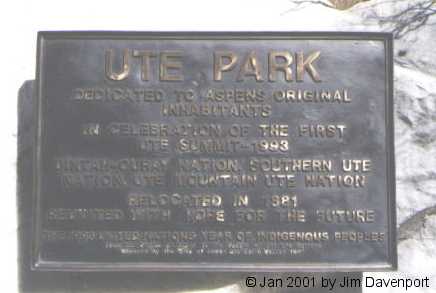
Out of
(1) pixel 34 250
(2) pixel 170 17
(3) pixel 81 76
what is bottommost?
(1) pixel 34 250

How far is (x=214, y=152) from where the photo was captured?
4.11 m

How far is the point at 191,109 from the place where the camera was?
4129mm

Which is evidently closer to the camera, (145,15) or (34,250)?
(34,250)

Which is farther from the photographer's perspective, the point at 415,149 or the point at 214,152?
the point at 415,149

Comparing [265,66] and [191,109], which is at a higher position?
[265,66]

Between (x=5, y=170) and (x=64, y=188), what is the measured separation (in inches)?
19.3

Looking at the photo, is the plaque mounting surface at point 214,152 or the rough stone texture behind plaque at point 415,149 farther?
the rough stone texture behind plaque at point 415,149

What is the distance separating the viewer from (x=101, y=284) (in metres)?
4.24

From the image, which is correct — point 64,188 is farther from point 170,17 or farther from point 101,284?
point 170,17

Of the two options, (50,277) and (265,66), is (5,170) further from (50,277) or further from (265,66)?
(265,66)

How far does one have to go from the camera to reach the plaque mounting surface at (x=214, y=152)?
13.3 feet

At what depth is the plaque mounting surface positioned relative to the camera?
4.04m

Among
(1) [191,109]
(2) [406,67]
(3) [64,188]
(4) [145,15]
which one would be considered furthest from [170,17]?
(2) [406,67]

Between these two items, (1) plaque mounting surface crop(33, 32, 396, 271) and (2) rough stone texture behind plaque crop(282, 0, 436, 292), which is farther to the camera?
(2) rough stone texture behind plaque crop(282, 0, 436, 292)
